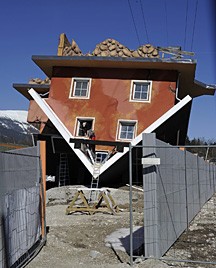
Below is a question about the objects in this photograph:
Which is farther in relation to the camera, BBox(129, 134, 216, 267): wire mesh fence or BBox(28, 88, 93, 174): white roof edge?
BBox(28, 88, 93, 174): white roof edge

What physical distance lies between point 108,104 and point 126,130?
81.3 inches

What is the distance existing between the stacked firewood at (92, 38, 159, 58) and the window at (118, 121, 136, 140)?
7.11 meters

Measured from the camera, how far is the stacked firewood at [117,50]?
30.7 meters

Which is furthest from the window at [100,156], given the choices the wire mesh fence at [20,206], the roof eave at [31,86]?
the wire mesh fence at [20,206]

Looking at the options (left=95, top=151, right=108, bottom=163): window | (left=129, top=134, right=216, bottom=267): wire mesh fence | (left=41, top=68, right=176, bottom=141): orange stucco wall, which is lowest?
(left=95, top=151, right=108, bottom=163): window

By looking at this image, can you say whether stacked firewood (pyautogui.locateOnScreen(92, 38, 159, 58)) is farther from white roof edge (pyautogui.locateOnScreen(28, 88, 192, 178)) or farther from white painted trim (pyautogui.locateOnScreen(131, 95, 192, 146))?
white roof edge (pyautogui.locateOnScreen(28, 88, 192, 178))

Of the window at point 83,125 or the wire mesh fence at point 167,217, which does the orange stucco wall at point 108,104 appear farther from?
the wire mesh fence at point 167,217

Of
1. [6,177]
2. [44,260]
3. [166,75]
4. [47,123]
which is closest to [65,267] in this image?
[44,260]

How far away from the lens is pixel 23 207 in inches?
296

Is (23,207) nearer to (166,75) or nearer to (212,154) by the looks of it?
(166,75)

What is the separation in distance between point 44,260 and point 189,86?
2549 centimetres

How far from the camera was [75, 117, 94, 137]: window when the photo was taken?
26109 mm

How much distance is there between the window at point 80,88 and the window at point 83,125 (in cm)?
159

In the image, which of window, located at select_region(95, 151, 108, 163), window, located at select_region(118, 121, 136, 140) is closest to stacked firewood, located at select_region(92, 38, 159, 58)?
window, located at select_region(118, 121, 136, 140)
